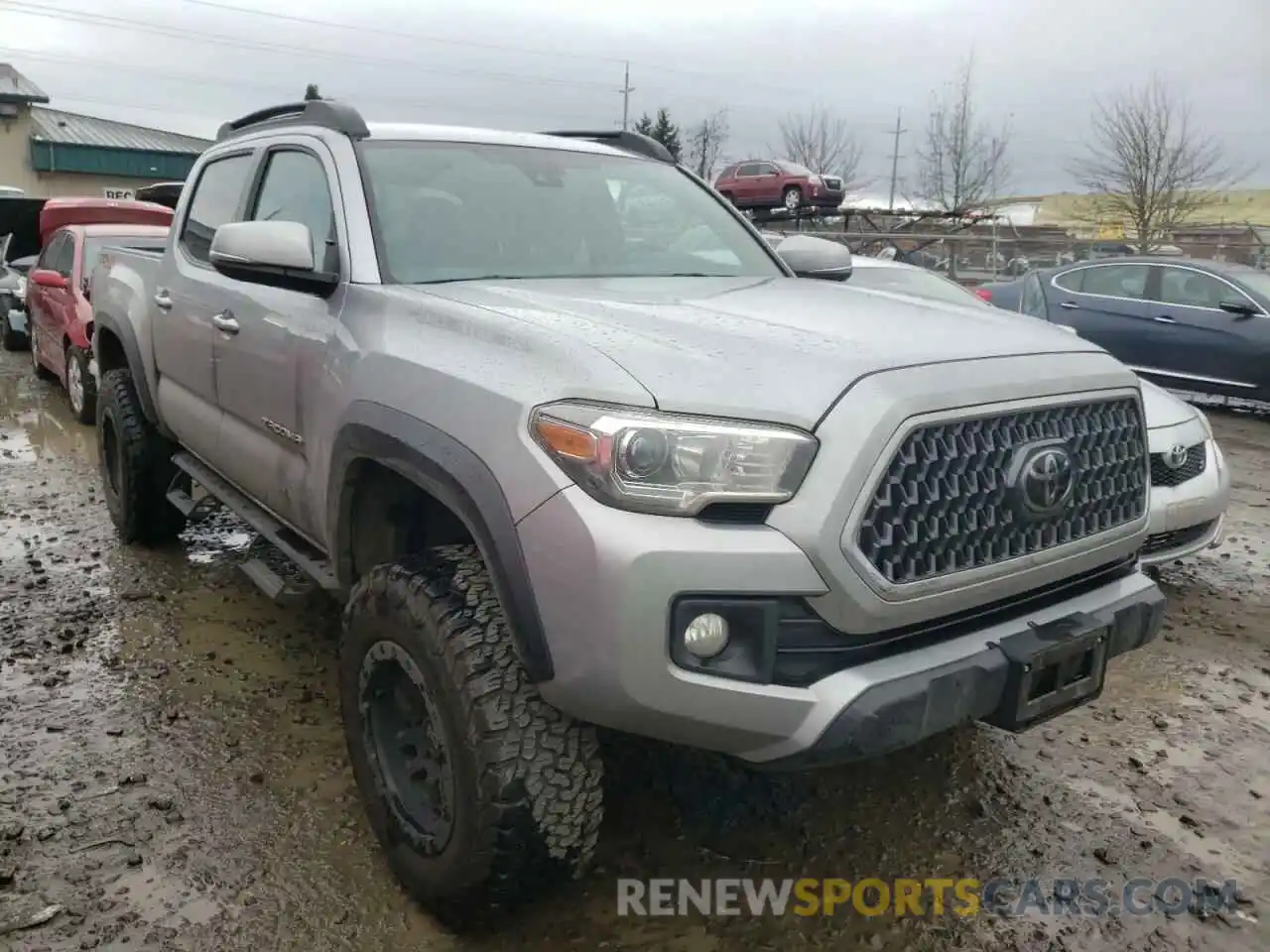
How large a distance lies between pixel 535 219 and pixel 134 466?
2740 mm

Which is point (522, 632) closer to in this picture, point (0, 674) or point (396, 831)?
point (396, 831)

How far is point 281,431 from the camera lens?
3314 mm

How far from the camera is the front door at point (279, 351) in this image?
10.3ft

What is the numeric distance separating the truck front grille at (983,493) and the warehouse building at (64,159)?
41.3 m

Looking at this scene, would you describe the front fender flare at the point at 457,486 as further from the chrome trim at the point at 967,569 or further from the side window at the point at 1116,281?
the side window at the point at 1116,281

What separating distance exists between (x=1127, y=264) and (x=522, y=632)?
10.5 metres

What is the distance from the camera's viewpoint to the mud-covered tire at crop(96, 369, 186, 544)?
16.3ft

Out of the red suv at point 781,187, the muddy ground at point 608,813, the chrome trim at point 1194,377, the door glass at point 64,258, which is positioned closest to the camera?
the muddy ground at point 608,813

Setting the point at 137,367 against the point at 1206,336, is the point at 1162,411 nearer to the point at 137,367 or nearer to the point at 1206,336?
the point at 137,367

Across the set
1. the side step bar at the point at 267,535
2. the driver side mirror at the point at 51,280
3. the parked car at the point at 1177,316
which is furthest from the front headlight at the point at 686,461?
the parked car at the point at 1177,316

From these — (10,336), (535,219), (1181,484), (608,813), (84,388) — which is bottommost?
(608,813)

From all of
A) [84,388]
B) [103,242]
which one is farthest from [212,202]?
[103,242]

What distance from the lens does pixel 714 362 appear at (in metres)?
2.19

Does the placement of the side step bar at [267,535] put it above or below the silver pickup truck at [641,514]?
below
